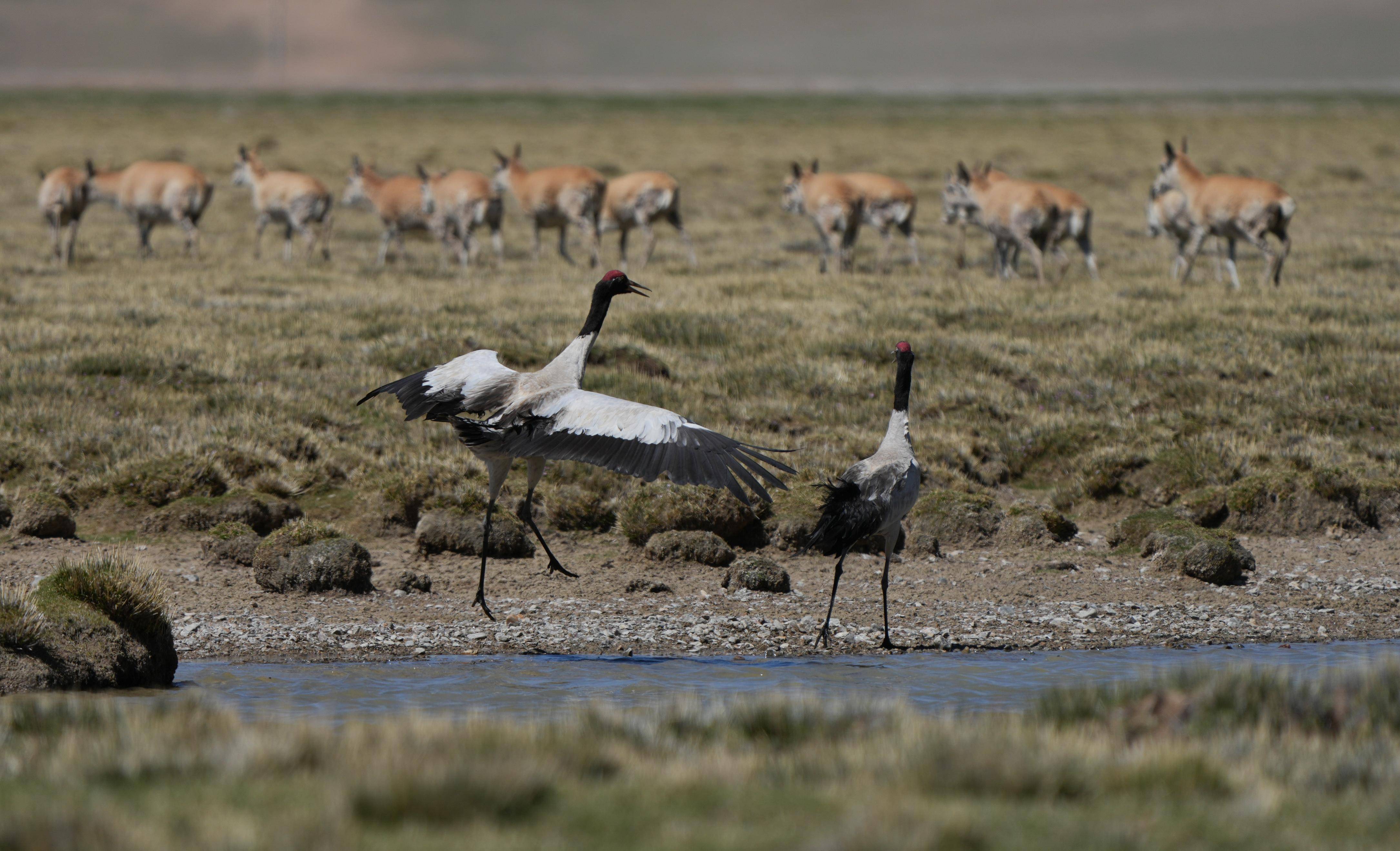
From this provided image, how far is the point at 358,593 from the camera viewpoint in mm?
→ 10641

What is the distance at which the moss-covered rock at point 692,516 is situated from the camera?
482 inches

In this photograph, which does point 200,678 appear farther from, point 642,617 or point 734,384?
point 734,384

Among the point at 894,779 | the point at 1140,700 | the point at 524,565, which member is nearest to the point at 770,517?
the point at 524,565

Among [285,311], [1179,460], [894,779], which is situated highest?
[285,311]

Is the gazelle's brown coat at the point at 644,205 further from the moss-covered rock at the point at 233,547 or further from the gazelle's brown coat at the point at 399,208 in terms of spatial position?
the moss-covered rock at the point at 233,547

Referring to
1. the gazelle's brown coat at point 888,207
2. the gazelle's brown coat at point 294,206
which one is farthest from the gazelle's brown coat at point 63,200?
the gazelle's brown coat at point 888,207

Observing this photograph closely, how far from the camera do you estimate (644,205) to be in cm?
2744

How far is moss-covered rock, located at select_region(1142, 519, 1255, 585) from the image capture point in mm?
11242

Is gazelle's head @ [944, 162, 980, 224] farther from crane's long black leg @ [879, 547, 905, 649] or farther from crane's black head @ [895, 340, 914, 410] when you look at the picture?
crane's long black leg @ [879, 547, 905, 649]

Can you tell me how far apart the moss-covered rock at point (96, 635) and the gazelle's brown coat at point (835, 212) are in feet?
58.5

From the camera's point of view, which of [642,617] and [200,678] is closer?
[200,678]

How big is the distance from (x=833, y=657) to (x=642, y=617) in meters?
1.65

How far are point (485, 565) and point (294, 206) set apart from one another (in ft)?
63.9

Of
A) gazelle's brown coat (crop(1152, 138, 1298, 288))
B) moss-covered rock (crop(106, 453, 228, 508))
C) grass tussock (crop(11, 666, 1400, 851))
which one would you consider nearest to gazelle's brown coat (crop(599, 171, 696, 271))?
gazelle's brown coat (crop(1152, 138, 1298, 288))
